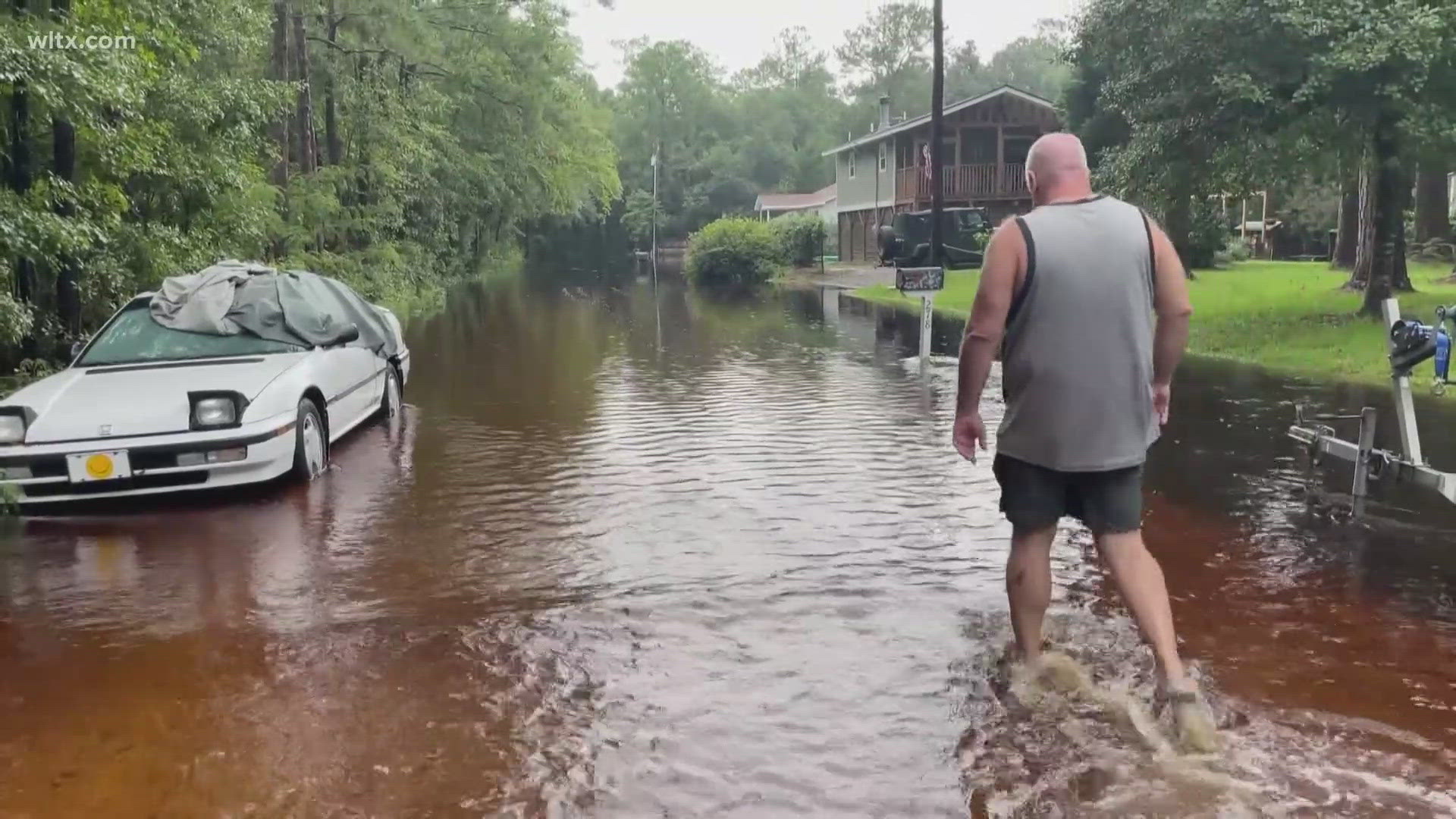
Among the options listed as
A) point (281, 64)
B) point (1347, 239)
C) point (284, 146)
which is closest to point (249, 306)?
point (284, 146)

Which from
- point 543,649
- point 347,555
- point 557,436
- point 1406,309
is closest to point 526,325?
point 557,436

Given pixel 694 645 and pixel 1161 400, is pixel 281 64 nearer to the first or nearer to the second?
pixel 694 645

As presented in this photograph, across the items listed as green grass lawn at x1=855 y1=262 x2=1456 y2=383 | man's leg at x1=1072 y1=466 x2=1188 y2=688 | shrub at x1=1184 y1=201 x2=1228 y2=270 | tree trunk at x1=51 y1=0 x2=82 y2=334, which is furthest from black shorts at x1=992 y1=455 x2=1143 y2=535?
shrub at x1=1184 y1=201 x2=1228 y2=270

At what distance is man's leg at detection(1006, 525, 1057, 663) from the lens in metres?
4.21

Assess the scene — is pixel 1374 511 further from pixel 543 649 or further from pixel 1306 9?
pixel 1306 9

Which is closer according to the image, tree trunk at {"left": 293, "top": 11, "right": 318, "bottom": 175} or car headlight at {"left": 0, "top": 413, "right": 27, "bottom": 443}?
car headlight at {"left": 0, "top": 413, "right": 27, "bottom": 443}

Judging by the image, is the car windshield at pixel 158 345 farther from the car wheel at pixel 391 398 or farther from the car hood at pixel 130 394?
the car wheel at pixel 391 398

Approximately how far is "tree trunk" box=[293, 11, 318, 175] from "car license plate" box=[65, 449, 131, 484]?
19022 millimetres

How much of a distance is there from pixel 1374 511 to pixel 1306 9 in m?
10.0

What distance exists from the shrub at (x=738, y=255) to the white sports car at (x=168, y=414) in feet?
107

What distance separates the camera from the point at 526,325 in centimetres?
2214

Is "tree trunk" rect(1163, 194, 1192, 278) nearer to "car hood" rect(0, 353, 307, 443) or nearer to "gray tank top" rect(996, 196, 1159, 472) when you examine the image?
"car hood" rect(0, 353, 307, 443)

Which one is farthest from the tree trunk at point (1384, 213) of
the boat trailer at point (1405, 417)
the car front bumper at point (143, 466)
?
the car front bumper at point (143, 466)

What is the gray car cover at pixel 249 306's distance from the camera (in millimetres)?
8438
